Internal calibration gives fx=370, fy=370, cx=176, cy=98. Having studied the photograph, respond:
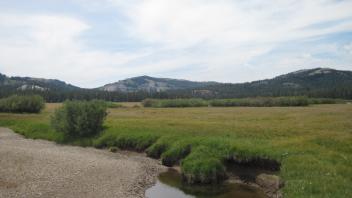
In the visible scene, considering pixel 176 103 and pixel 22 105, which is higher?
pixel 22 105

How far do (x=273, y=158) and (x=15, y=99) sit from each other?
327 ft

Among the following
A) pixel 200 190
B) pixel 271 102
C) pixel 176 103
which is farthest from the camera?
pixel 176 103

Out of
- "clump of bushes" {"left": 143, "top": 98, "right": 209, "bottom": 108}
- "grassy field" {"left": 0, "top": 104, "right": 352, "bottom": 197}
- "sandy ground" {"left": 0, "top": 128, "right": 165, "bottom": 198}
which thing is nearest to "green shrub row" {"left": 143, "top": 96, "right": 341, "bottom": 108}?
"clump of bushes" {"left": 143, "top": 98, "right": 209, "bottom": 108}

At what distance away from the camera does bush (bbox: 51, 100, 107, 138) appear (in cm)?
6147

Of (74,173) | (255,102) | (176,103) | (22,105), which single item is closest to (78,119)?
(74,173)

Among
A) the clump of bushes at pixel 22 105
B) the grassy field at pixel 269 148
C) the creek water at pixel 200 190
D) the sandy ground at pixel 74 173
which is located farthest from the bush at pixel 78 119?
the clump of bushes at pixel 22 105

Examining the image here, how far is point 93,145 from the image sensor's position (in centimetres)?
5669

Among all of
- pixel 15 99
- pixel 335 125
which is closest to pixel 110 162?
pixel 335 125

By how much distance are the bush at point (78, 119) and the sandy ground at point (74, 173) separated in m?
12.7

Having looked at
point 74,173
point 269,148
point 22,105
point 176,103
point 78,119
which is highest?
point 22,105

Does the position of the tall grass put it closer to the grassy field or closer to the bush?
the bush

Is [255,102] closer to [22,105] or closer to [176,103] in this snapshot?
[176,103]

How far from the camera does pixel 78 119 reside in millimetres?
60844

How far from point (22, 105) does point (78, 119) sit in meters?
59.9
